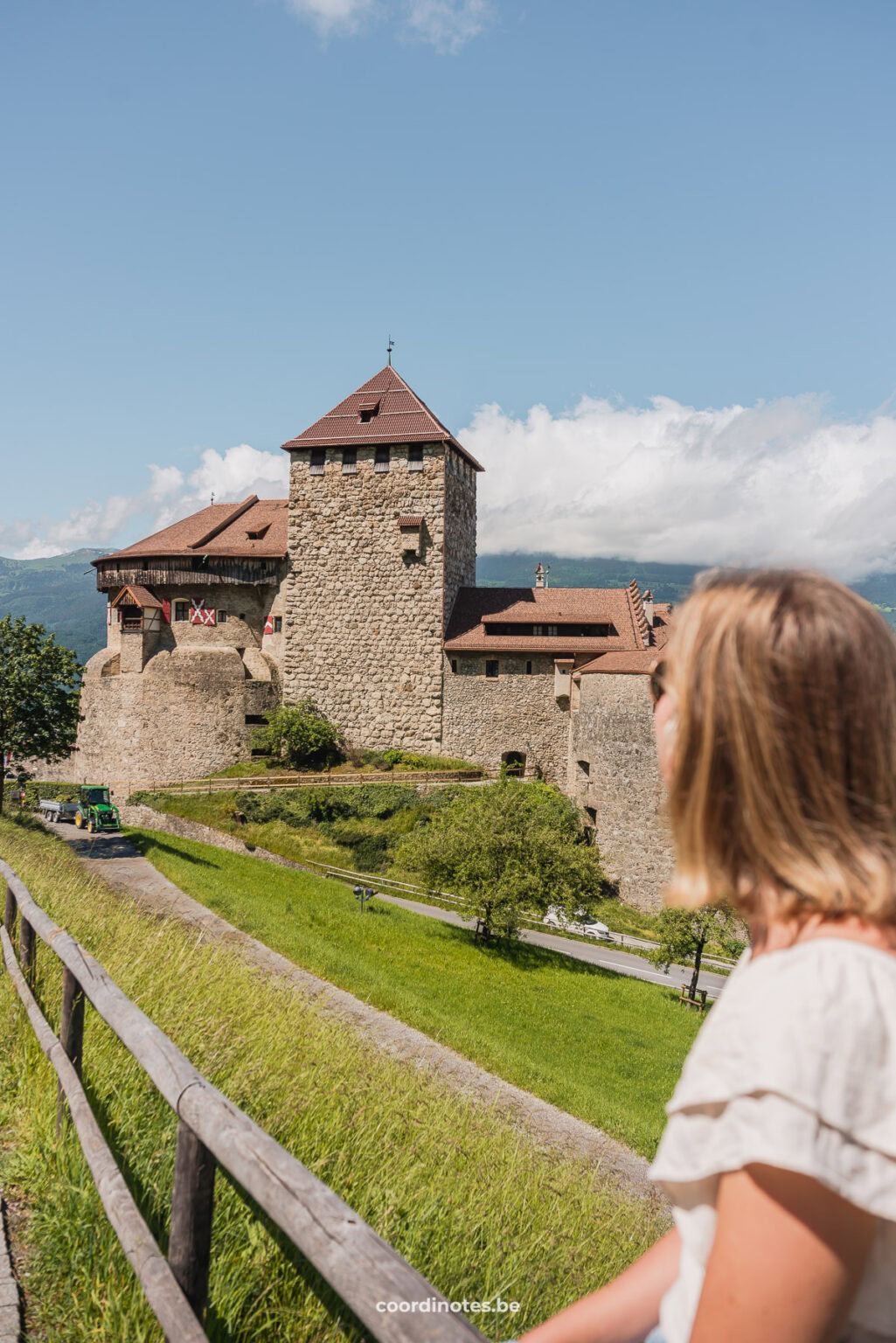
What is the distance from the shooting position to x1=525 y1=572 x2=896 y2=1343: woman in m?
0.96

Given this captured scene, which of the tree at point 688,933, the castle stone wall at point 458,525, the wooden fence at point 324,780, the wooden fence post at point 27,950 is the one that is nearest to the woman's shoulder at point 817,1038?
the wooden fence post at point 27,950

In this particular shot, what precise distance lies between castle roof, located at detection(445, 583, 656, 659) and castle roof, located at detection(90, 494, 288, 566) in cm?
835

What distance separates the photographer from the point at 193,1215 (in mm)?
2234

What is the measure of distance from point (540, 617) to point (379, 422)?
9.91 meters

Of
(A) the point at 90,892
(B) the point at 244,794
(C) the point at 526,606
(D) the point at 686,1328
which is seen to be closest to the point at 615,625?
(C) the point at 526,606

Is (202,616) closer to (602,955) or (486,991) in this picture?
(602,955)

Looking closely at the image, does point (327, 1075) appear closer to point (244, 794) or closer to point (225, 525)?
point (244, 794)

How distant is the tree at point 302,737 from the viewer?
103 ft

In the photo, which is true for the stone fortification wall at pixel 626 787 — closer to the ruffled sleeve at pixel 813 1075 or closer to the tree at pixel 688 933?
the tree at pixel 688 933

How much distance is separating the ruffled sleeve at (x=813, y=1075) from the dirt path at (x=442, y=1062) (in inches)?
204

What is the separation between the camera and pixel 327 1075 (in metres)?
4.53

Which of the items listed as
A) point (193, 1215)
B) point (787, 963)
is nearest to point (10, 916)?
point (193, 1215)

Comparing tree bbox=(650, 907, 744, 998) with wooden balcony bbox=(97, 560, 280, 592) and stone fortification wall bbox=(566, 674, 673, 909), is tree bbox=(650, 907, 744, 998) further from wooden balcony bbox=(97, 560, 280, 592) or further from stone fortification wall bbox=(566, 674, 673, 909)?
wooden balcony bbox=(97, 560, 280, 592)

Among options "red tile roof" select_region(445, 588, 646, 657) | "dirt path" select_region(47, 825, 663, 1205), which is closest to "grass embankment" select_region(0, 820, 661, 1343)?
"dirt path" select_region(47, 825, 663, 1205)
